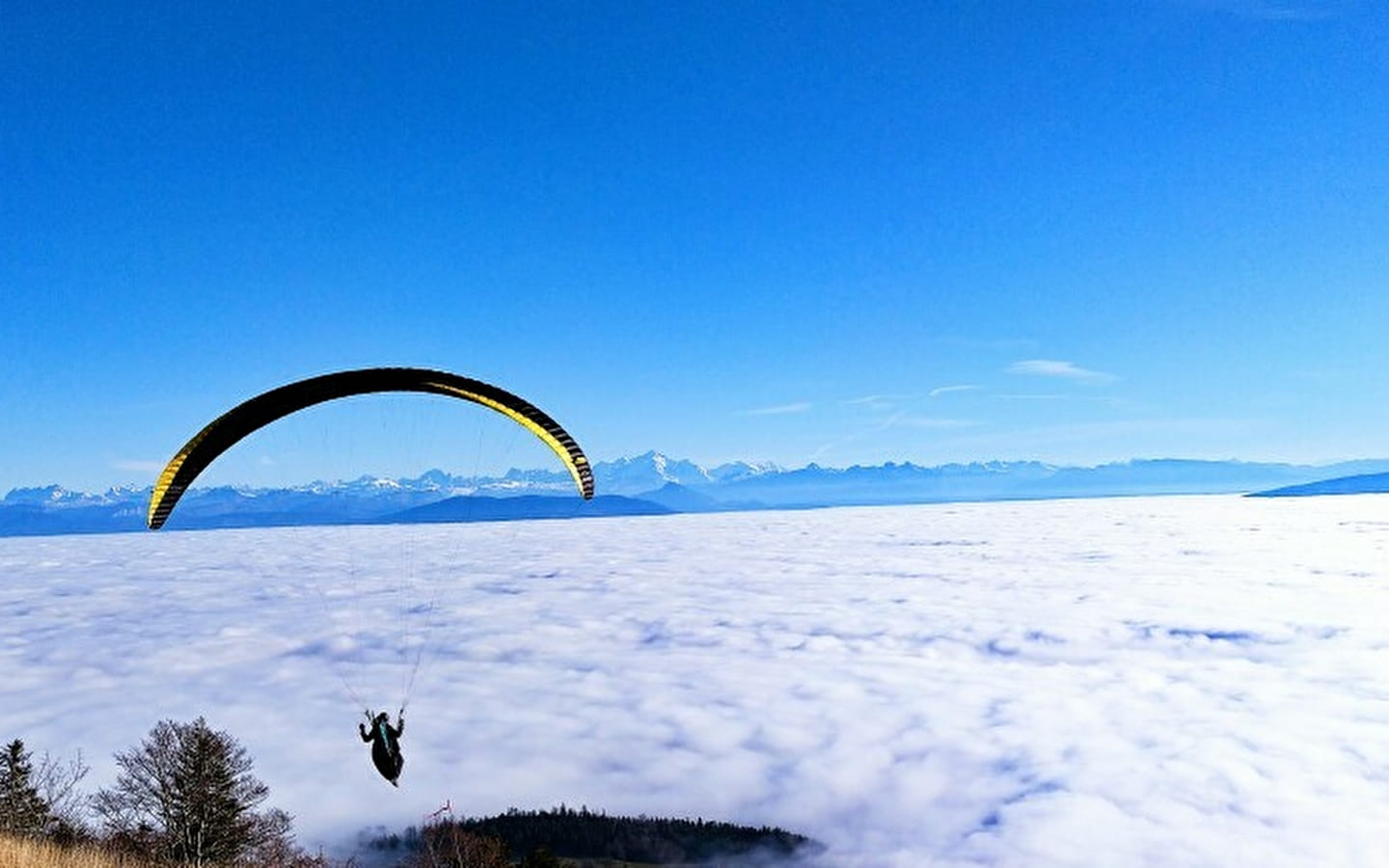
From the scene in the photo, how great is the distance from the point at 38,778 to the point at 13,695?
10938 centimetres

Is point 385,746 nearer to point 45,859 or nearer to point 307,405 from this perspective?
point 45,859

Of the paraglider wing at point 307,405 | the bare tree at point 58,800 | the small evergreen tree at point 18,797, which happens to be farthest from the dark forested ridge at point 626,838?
the paraglider wing at point 307,405

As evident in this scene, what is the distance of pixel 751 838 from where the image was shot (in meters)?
120

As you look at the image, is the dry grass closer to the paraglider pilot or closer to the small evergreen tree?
the paraglider pilot

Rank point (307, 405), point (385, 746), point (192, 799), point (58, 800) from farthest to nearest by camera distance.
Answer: point (58, 800), point (192, 799), point (307, 405), point (385, 746)

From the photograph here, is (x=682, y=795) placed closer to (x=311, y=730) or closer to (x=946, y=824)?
(x=946, y=824)

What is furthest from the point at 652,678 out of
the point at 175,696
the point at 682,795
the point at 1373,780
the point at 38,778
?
the point at 38,778

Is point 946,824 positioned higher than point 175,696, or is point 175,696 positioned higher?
point 175,696

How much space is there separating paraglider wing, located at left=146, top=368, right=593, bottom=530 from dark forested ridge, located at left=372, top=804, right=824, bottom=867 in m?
91.8

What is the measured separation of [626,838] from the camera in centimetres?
11038

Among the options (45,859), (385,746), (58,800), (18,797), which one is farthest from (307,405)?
(58,800)

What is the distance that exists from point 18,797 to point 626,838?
85.8 meters

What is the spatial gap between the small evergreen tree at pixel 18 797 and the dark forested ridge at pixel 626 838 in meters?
66.4

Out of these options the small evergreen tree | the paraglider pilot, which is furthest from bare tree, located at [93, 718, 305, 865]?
the paraglider pilot
